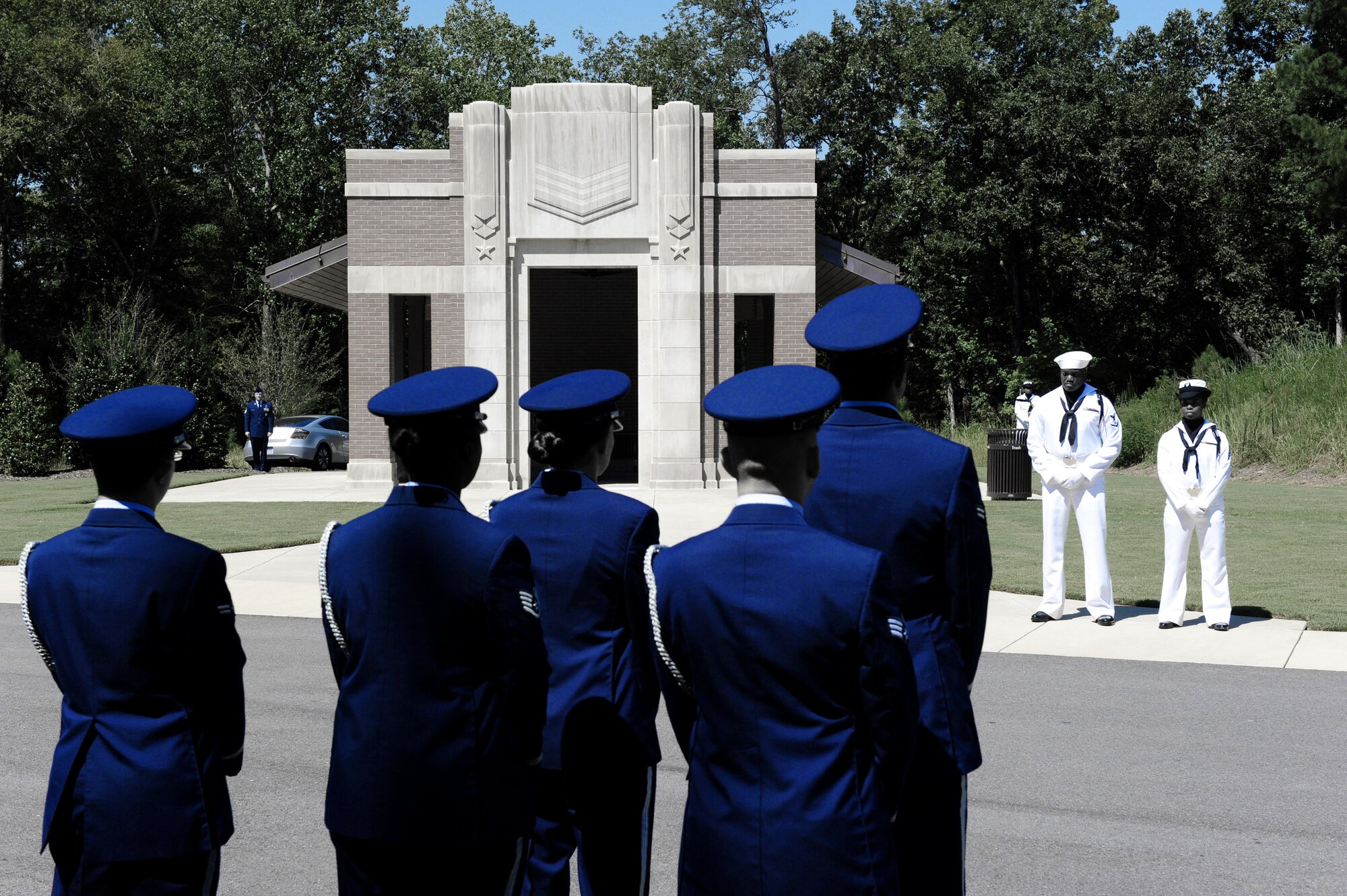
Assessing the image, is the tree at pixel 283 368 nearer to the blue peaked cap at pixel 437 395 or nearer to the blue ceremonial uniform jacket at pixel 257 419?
the blue ceremonial uniform jacket at pixel 257 419

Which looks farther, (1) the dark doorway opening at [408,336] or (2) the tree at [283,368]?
(2) the tree at [283,368]

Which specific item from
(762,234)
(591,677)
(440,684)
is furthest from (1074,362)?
(762,234)

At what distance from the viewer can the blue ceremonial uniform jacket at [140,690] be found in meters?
3.34

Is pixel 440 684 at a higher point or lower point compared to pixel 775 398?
lower

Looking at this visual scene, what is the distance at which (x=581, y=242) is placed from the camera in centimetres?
2398

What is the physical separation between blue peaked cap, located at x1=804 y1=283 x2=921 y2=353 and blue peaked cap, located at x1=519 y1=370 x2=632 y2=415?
0.68 metres

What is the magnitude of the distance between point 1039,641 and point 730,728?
773cm

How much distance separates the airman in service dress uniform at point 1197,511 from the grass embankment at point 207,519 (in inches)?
389

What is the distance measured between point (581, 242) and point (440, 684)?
21127mm

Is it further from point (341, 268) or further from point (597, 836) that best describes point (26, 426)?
point (597, 836)

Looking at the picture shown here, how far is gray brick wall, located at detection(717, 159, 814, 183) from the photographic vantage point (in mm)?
24219

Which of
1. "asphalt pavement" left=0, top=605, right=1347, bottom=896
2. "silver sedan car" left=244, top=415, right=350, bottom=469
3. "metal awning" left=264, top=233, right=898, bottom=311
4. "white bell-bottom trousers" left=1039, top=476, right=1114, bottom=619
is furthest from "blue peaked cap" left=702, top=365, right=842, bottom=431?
"silver sedan car" left=244, top=415, right=350, bottom=469

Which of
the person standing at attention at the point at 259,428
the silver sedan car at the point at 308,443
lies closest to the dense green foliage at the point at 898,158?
the silver sedan car at the point at 308,443

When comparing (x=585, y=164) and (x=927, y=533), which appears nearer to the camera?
(x=927, y=533)
